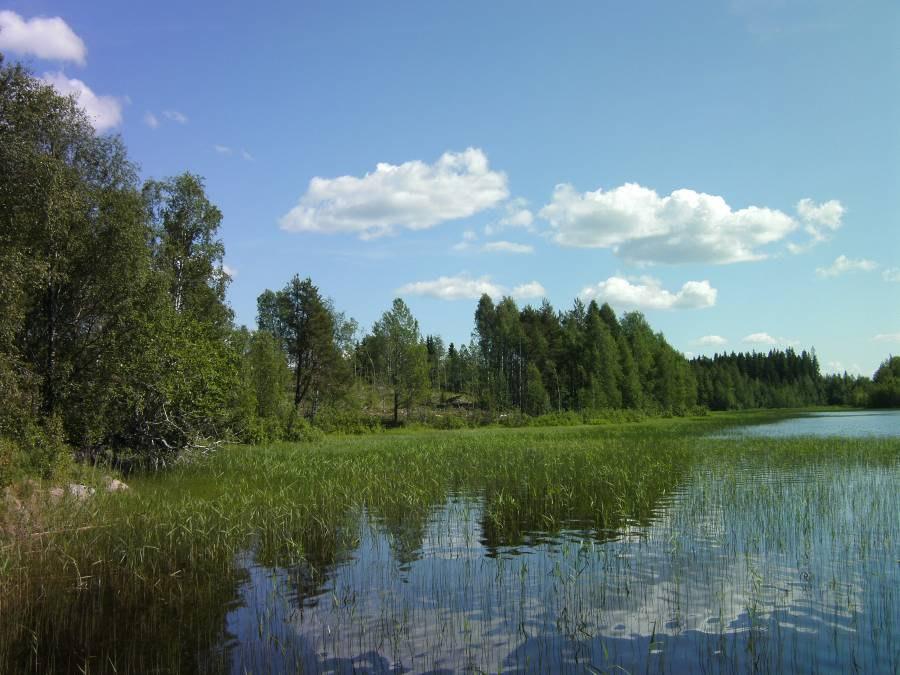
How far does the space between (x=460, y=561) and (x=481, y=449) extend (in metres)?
19.5

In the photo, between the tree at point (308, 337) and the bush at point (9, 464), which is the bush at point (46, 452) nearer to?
the bush at point (9, 464)

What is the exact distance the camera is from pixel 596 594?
33.0 feet

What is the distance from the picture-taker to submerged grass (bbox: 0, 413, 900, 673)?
359 inches

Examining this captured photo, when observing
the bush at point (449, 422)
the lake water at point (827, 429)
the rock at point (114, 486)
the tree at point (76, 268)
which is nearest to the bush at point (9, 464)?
the rock at point (114, 486)

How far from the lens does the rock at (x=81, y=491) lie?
53.6 feet

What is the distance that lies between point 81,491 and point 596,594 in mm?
14637

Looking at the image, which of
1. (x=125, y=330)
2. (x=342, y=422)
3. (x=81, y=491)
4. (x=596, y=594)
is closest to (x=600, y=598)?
(x=596, y=594)

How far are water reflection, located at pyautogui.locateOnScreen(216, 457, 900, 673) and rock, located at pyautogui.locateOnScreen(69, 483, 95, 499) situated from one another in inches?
291

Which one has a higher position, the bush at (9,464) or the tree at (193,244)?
the tree at (193,244)

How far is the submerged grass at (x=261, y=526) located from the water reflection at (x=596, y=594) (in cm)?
18

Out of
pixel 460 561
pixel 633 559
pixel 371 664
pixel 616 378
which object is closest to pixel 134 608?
pixel 371 664

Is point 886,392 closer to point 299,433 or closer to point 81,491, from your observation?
point 299,433

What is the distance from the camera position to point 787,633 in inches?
327

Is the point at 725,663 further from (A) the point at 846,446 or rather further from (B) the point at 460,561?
(A) the point at 846,446
